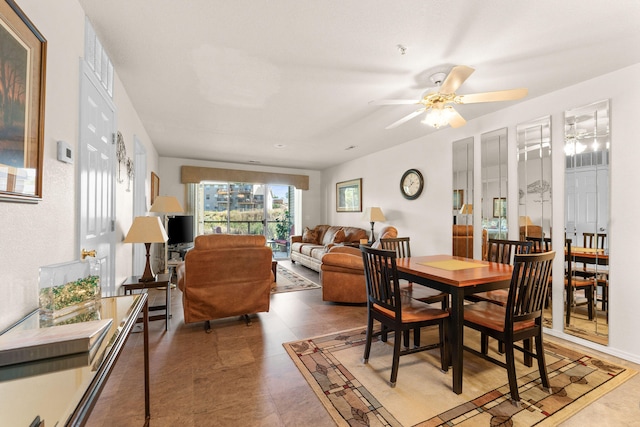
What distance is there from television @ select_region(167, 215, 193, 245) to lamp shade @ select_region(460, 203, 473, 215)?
4.89 m

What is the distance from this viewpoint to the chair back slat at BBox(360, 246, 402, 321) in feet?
6.51

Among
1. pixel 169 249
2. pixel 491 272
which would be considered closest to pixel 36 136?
pixel 491 272

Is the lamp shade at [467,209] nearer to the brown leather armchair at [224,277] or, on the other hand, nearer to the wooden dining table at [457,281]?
the wooden dining table at [457,281]

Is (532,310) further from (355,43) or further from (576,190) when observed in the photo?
(355,43)

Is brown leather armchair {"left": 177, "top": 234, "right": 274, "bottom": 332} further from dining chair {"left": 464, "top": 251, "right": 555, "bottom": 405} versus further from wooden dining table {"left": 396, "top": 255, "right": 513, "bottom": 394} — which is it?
dining chair {"left": 464, "top": 251, "right": 555, "bottom": 405}

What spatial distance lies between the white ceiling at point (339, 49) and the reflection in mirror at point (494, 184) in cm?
42

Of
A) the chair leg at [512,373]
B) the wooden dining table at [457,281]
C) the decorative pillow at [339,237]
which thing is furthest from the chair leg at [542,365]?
the decorative pillow at [339,237]

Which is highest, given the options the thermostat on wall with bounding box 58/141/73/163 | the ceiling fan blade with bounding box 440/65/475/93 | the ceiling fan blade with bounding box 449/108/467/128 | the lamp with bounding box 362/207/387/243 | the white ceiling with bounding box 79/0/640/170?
the white ceiling with bounding box 79/0/640/170

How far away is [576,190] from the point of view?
274 cm

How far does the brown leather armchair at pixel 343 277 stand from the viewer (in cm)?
361

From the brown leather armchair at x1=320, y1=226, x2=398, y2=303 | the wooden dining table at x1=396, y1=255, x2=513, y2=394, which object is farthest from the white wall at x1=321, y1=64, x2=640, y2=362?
the brown leather armchair at x1=320, y1=226, x2=398, y2=303

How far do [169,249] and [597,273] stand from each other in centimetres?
609

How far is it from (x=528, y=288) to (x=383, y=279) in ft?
3.08

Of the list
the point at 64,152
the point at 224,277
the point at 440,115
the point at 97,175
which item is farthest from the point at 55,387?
the point at 440,115
